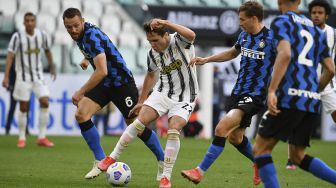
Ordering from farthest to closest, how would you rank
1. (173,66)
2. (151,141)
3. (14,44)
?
(14,44) → (151,141) → (173,66)

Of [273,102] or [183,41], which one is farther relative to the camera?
[183,41]

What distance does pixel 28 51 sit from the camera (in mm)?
14438

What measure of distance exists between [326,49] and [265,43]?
1820mm

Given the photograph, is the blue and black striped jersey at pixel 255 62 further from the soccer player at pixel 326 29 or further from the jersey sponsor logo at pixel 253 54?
the soccer player at pixel 326 29

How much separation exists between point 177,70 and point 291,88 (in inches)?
90.8

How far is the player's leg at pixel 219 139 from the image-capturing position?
8.28 m

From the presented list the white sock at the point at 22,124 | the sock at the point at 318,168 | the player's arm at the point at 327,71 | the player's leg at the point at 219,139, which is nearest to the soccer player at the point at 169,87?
the player's leg at the point at 219,139

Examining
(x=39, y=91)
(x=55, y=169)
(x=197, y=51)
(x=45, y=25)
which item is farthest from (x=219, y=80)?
(x=55, y=169)

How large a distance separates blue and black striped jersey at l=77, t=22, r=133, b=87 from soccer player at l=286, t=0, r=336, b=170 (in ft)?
7.34

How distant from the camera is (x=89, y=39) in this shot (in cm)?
884

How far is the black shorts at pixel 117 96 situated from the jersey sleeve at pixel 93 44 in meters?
0.55

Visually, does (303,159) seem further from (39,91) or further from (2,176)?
(39,91)

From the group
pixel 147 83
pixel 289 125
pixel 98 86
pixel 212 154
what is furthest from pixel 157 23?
pixel 289 125

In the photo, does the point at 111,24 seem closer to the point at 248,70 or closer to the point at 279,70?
the point at 248,70
